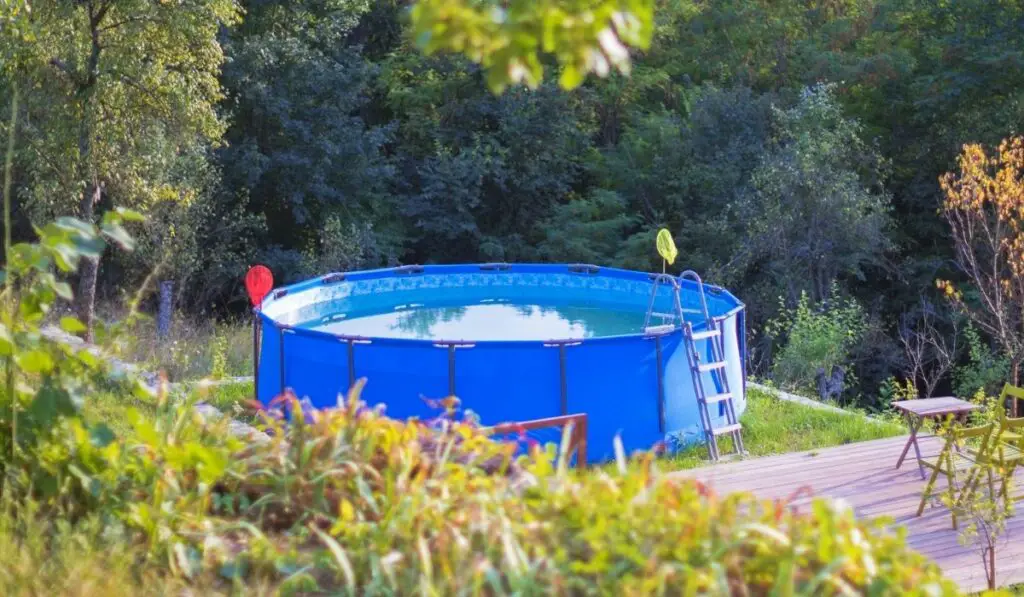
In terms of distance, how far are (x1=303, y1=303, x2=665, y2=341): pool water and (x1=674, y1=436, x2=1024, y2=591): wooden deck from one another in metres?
4.60

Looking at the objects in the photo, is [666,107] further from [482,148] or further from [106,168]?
[106,168]

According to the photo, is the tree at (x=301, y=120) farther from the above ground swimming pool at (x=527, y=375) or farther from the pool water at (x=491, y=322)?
the above ground swimming pool at (x=527, y=375)

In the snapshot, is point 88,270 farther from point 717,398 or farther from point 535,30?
point 535,30

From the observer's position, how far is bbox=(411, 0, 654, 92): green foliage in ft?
7.88

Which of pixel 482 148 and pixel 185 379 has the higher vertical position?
pixel 482 148

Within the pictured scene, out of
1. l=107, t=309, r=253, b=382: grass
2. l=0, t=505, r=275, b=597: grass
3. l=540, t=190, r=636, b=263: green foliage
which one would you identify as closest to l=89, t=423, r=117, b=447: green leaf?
l=0, t=505, r=275, b=597: grass

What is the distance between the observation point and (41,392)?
126 inches

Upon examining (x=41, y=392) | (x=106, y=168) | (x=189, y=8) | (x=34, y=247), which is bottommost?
(x=41, y=392)

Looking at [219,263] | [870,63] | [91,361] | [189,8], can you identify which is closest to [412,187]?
[219,263]

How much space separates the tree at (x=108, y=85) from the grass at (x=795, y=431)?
6.73 meters

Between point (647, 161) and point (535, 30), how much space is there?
20355 mm

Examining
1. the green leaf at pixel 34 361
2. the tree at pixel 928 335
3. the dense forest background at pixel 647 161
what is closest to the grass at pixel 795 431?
the dense forest background at pixel 647 161

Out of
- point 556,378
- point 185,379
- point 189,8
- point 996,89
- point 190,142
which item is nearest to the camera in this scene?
point 556,378

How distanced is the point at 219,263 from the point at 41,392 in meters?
16.7
